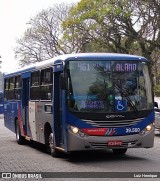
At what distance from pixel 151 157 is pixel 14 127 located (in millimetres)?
7382

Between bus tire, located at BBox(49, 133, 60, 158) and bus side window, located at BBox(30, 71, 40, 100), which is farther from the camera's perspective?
bus side window, located at BBox(30, 71, 40, 100)

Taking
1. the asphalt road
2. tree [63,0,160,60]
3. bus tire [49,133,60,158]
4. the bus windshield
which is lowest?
the asphalt road

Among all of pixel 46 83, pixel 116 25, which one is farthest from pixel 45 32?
pixel 46 83

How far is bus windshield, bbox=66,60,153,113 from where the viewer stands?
11617 millimetres

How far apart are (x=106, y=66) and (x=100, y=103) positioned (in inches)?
40.0

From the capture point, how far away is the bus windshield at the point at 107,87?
11617 mm

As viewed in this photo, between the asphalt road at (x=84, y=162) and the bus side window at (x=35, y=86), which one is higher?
the bus side window at (x=35, y=86)

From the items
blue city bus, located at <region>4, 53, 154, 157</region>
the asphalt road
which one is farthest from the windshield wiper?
the asphalt road

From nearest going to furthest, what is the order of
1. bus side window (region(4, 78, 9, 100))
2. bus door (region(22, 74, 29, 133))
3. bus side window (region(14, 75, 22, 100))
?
1. bus door (region(22, 74, 29, 133))
2. bus side window (region(14, 75, 22, 100))
3. bus side window (region(4, 78, 9, 100))

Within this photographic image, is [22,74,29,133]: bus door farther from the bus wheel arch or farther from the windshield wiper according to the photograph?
the windshield wiper

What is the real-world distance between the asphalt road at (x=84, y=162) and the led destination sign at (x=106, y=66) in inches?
94.6

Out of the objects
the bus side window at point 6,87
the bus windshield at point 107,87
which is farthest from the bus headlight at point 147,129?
the bus side window at point 6,87

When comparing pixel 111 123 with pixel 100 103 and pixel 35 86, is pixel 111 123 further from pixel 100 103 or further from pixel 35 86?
pixel 35 86

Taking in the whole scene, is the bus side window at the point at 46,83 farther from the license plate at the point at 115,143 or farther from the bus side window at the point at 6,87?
the bus side window at the point at 6,87
